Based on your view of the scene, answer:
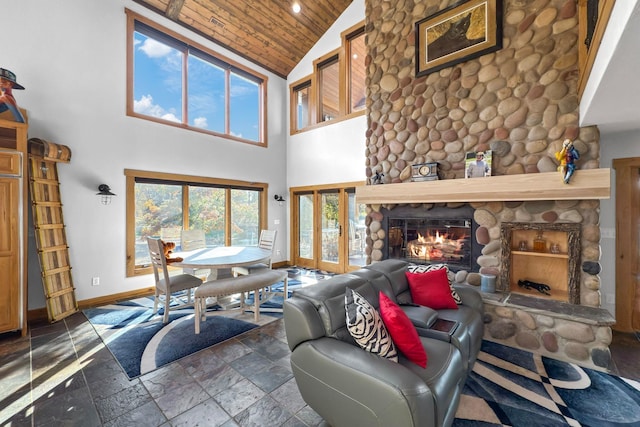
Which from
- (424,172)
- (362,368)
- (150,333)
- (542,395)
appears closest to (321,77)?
(424,172)

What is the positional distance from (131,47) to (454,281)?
20.9 feet

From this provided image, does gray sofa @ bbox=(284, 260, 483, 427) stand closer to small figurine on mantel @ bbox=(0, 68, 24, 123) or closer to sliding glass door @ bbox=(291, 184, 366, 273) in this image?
sliding glass door @ bbox=(291, 184, 366, 273)

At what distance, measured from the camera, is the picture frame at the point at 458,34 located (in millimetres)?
3312

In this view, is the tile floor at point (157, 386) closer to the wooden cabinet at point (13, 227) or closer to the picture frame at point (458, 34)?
the wooden cabinet at point (13, 227)

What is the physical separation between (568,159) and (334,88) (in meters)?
4.78

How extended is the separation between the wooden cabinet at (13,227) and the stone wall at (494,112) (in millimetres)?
4484

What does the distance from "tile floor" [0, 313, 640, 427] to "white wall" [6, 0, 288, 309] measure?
4.62ft

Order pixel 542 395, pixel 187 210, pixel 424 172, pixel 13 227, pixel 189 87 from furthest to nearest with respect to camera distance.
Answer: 1. pixel 189 87
2. pixel 187 210
3. pixel 424 172
4. pixel 13 227
5. pixel 542 395

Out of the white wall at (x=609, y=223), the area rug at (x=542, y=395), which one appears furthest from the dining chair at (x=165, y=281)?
the white wall at (x=609, y=223)

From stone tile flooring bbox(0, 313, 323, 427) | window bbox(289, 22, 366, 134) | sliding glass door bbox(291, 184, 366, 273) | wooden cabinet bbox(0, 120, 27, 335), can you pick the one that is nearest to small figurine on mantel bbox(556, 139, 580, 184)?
sliding glass door bbox(291, 184, 366, 273)

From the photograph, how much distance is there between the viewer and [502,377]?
235cm

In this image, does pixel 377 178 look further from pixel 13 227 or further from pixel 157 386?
pixel 13 227

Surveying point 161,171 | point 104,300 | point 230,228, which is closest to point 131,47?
point 161,171

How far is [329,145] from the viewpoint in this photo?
6.00m
